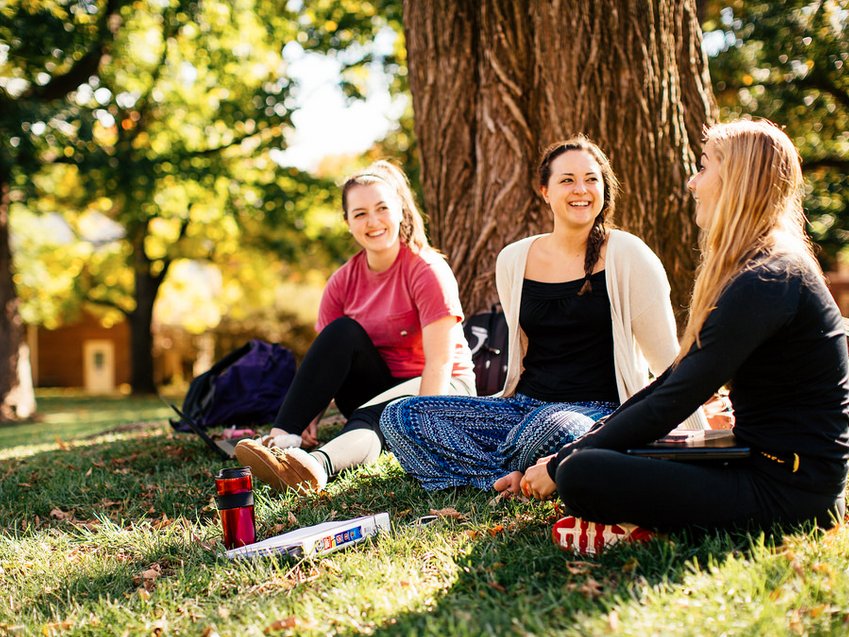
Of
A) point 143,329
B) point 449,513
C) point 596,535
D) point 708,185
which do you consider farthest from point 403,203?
point 143,329

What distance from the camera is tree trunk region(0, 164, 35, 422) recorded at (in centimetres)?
1378

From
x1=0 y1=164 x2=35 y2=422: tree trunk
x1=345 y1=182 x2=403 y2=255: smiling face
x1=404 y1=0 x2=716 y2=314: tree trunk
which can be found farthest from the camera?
x1=0 y1=164 x2=35 y2=422: tree trunk

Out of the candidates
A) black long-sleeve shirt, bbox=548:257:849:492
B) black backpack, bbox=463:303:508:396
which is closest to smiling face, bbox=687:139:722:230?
black long-sleeve shirt, bbox=548:257:849:492

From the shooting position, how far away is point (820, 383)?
2473 mm

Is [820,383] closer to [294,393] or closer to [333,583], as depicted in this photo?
[333,583]

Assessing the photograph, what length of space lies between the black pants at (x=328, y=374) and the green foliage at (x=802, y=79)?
912 centimetres

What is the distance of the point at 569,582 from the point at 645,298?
1.60m

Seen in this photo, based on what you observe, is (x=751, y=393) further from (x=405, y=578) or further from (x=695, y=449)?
(x=405, y=578)

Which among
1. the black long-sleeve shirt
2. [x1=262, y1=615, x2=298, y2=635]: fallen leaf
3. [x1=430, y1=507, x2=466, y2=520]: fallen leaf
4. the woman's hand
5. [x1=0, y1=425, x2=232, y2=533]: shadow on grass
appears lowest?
[x1=0, y1=425, x2=232, y2=533]: shadow on grass

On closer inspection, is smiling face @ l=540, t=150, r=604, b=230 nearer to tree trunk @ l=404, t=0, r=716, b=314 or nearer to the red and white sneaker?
tree trunk @ l=404, t=0, r=716, b=314

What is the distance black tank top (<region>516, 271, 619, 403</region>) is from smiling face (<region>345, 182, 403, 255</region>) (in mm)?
1038

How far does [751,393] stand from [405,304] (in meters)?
2.27

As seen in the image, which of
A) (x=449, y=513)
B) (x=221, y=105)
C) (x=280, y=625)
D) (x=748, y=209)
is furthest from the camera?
(x=221, y=105)

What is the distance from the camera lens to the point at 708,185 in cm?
272
